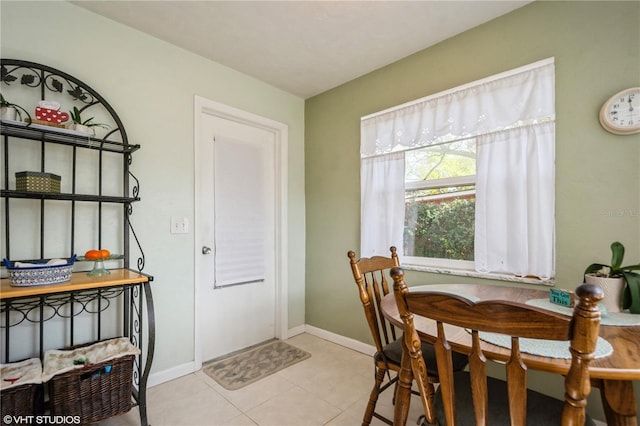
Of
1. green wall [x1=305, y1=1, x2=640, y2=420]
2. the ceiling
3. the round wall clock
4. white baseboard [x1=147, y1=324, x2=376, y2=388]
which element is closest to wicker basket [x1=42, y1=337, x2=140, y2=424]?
A: white baseboard [x1=147, y1=324, x2=376, y2=388]

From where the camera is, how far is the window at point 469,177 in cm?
176

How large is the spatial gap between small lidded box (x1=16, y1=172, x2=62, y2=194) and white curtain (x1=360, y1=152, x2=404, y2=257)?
2107mm

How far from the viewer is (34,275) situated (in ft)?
4.60

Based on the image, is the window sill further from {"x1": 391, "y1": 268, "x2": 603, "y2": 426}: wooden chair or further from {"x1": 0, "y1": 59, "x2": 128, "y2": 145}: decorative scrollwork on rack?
{"x1": 0, "y1": 59, "x2": 128, "y2": 145}: decorative scrollwork on rack

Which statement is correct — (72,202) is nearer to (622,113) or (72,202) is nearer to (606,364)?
(606,364)

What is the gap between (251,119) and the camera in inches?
109

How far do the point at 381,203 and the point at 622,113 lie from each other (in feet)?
4.93

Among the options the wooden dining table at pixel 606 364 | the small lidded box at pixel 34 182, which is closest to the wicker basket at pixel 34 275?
the small lidded box at pixel 34 182

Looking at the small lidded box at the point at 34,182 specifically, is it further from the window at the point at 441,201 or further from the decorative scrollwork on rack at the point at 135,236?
the window at the point at 441,201

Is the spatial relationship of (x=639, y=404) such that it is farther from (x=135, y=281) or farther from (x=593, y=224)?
(x=135, y=281)

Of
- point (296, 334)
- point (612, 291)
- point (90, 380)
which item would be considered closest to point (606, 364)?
point (612, 291)

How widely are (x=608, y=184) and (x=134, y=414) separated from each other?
301 cm

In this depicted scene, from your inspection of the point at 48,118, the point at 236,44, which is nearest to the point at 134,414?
the point at 48,118

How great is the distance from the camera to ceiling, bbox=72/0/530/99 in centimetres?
185
